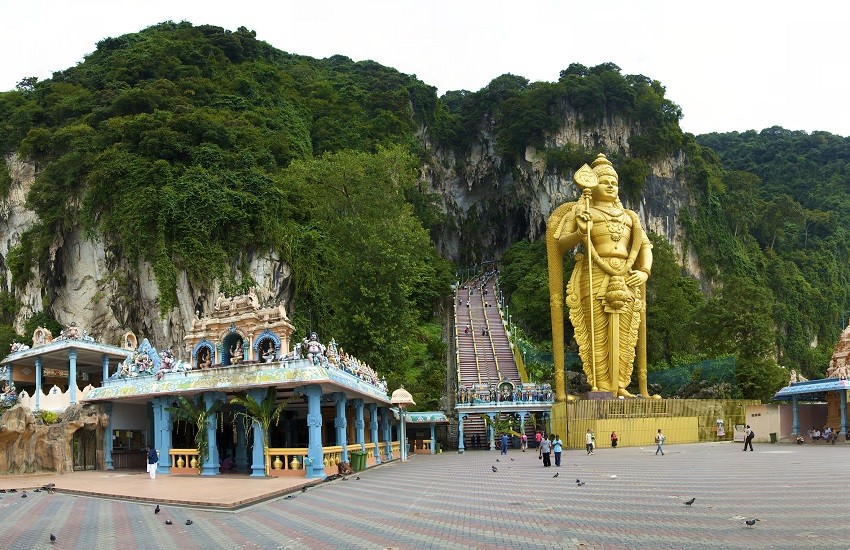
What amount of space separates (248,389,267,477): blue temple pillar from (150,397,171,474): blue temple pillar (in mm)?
3040

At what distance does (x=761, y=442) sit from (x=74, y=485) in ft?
78.9

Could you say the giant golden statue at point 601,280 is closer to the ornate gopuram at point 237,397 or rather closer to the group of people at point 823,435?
the group of people at point 823,435

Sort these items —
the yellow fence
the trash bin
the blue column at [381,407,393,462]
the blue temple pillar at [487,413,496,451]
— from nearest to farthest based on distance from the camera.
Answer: the trash bin, the blue column at [381,407,393,462], the yellow fence, the blue temple pillar at [487,413,496,451]

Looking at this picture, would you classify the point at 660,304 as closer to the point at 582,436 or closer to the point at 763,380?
the point at 763,380

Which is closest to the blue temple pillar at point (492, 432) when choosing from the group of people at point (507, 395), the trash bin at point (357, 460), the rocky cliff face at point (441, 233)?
the group of people at point (507, 395)

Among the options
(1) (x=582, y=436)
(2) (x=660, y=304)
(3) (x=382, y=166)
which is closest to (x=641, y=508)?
(1) (x=582, y=436)

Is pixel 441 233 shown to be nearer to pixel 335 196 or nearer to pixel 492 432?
pixel 335 196

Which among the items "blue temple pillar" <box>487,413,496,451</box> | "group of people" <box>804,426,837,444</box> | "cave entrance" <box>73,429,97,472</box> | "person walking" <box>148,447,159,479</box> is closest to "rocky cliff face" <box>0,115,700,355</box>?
"blue temple pillar" <box>487,413,496,451</box>

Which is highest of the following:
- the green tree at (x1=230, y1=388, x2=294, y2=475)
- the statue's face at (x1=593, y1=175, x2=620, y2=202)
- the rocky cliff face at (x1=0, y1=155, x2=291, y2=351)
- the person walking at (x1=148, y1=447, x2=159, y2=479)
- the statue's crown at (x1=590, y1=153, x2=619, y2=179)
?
the statue's crown at (x1=590, y1=153, x2=619, y2=179)

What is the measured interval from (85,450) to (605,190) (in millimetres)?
21303

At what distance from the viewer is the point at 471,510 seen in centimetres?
1254

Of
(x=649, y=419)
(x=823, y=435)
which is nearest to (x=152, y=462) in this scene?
(x=649, y=419)

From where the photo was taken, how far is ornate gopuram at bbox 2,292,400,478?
19828 millimetres

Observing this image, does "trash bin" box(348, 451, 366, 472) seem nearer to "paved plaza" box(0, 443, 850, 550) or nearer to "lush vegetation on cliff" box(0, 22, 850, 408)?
"paved plaza" box(0, 443, 850, 550)
